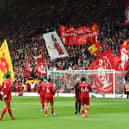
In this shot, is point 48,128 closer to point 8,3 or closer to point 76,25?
point 76,25

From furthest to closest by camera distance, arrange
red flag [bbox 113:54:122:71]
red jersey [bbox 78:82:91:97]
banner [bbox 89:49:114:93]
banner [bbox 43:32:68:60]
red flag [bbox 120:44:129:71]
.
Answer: banner [bbox 43:32:68:60], banner [bbox 89:49:114:93], red flag [bbox 113:54:122:71], red flag [bbox 120:44:129:71], red jersey [bbox 78:82:91:97]

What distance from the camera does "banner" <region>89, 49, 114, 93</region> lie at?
1722 inches

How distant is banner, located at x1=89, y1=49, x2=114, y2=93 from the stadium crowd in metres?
4.85

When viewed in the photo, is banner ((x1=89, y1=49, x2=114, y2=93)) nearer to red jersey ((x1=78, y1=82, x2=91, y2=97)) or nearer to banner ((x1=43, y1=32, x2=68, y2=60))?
banner ((x1=43, y1=32, x2=68, y2=60))

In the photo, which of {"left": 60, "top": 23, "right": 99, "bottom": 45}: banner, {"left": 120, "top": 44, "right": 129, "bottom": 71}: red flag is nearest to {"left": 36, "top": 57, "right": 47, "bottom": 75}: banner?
{"left": 60, "top": 23, "right": 99, "bottom": 45}: banner

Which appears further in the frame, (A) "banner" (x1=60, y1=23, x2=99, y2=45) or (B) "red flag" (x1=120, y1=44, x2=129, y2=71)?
(A) "banner" (x1=60, y1=23, x2=99, y2=45)

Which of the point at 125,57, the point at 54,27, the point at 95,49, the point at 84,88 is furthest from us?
the point at 54,27

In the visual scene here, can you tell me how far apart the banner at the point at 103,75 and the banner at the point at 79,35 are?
530 centimetres

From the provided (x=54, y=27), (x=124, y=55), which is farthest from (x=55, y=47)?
(x=54, y=27)

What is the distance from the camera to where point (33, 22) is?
210 feet

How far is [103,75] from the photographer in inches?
1764

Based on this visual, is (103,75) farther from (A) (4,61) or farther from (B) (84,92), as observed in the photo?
(B) (84,92)

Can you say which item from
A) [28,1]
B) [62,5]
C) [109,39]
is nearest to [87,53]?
[109,39]

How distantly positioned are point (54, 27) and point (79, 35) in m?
10.5
